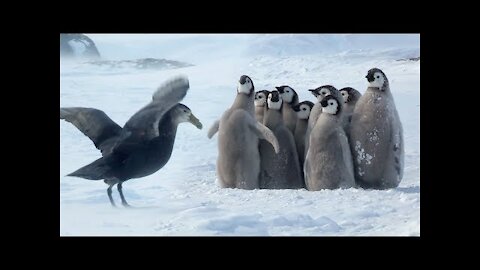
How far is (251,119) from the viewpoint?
5.34m

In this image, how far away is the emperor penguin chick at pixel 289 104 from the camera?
5.57m

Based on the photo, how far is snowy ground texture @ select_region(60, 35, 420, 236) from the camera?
15.5 feet

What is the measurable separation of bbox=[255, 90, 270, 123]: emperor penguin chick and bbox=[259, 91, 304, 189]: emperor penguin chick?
122 millimetres

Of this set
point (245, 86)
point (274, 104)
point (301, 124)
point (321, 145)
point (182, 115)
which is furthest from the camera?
point (301, 124)

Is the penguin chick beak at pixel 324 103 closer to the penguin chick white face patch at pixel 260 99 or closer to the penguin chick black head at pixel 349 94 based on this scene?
the penguin chick black head at pixel 349 94

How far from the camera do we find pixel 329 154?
5.21 metres

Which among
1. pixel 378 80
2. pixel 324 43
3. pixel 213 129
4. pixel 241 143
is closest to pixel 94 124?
pixel 213 129

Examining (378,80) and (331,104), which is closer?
(331,104)

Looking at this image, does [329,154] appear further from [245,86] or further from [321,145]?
[245,86]

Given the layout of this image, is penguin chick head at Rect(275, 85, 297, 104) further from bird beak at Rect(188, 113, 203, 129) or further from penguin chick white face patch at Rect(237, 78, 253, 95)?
bird beak at Rect(188, 113, 203, 129)

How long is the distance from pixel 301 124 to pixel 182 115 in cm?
84

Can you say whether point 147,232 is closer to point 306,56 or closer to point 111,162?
point 111,162

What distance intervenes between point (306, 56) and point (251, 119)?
0.53 metres

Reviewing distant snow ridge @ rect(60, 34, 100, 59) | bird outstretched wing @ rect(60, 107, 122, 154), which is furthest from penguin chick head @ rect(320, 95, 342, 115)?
distant snow ridge @ rect(60, 34, 100, 59)
